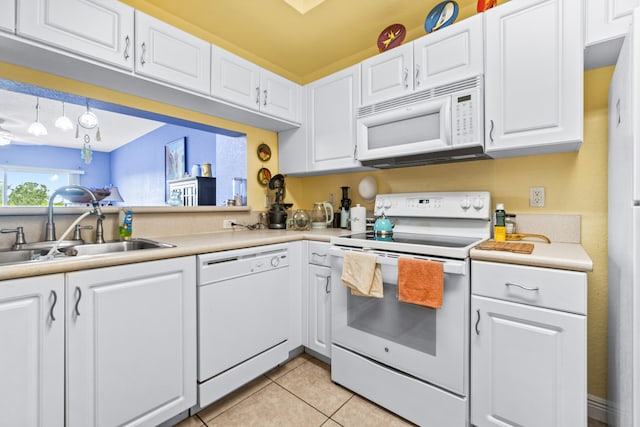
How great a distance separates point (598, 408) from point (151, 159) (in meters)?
6.51

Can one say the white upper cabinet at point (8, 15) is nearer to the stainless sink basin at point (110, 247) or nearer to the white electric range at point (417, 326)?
the stainless sink basin at point (110, 247)

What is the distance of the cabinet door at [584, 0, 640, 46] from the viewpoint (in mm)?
1214

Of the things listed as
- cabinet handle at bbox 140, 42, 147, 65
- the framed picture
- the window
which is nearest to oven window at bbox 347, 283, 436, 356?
cabinet handle at bbox 140, 42, 147, 65

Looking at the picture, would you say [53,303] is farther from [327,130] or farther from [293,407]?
[327,130]

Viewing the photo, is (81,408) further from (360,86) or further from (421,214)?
(360,86)

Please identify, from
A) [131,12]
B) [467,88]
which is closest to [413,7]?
[467,88]

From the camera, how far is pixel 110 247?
1640 millimetres

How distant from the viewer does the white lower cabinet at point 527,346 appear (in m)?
1.07

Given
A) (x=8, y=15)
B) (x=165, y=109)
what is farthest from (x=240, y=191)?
(x=8, y=15)

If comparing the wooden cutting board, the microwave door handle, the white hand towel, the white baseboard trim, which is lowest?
the white baseboard trim

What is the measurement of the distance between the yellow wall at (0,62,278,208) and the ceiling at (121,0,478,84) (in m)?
0.62

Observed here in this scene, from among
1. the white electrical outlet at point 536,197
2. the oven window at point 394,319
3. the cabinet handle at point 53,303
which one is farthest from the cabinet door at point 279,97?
the white electrical outlet at point 536,197

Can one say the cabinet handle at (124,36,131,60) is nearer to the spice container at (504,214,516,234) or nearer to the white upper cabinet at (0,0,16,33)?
the white upper cabinet at (0,0,16,33)

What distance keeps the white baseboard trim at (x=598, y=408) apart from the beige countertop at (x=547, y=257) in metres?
0.85
